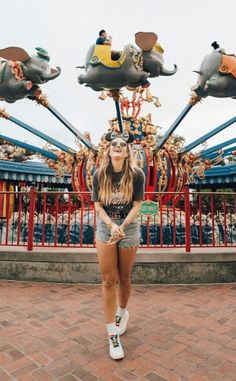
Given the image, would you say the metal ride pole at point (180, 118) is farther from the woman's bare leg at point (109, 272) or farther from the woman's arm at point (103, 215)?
the woman's bare leg at point (109, 272)

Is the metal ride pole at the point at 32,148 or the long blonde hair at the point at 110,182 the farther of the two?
the metal ride pole at the point at 32,148

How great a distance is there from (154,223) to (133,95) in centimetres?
468

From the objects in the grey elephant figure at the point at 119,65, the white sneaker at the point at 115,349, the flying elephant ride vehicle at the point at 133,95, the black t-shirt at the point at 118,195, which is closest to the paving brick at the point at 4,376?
the white sneaker at the point at 115,349

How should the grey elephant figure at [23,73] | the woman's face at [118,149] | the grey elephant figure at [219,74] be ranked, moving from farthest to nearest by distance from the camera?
the grey elephant figure at [23,73] < the grey elephant figure at [219,74] < the woman's face at [118,149]

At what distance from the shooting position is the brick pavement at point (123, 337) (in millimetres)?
2178

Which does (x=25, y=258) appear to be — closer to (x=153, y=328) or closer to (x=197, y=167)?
(x=153, y=328)

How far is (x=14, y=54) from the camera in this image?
6.12 metres

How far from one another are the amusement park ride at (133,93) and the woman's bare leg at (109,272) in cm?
232

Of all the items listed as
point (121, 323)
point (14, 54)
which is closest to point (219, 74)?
point (14, 54)

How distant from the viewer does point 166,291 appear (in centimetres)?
449

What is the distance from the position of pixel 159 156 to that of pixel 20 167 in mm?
12481

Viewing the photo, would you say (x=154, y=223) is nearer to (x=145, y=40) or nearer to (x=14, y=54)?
(x=145, y=40)

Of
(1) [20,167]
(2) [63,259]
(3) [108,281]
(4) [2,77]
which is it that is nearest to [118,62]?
(4) [2,77]

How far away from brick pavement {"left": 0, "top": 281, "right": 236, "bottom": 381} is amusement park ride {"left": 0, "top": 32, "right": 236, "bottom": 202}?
2578 millimetres
